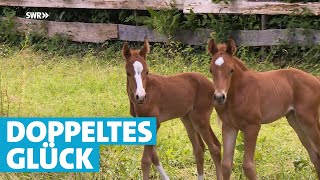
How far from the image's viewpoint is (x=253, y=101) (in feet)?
20.5

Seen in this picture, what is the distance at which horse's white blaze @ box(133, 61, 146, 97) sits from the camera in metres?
6.15

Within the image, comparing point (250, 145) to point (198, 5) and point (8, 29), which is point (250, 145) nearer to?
point (198, 5)

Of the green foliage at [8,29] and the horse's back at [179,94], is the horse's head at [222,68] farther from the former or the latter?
the green foliage at [8,29]

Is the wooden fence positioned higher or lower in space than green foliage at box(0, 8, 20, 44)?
lower

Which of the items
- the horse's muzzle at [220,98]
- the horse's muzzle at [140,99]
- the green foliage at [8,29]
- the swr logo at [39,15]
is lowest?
the horse's muzzle at [220,98]

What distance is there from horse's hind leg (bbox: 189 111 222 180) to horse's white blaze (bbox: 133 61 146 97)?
2.72 feet

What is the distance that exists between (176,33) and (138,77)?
8.07m

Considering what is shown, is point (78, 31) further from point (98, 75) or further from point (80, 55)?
point (98, 75)

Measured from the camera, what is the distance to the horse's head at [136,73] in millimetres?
6160

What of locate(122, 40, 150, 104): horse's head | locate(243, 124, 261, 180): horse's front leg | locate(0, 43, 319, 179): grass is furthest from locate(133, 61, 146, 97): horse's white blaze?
locate(0, 43, 319, 179): grass

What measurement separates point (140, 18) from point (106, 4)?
0.96 metres

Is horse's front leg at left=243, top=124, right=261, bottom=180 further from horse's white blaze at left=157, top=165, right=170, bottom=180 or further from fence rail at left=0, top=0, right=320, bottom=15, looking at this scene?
fence rail at left=0, top=0, right=320, bottom=15

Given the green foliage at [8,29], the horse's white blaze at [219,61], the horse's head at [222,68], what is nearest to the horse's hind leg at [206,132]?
the horse's head at [222,68]

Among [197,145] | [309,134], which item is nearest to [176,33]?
[197,145]
